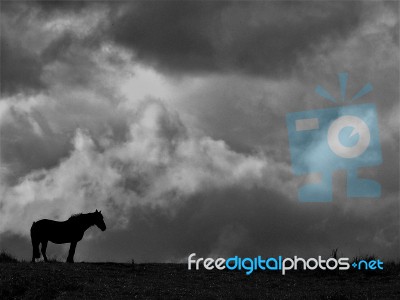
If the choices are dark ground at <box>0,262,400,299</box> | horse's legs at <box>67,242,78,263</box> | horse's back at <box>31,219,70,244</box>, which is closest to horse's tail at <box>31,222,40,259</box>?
horse's back at <box>31,219,70,244</box>

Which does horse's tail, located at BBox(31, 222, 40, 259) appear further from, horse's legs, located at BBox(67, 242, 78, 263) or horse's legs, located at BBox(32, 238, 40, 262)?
horse's legs, located at BBox(67, 242, 78, 263)

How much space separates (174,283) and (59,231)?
10.2 meters

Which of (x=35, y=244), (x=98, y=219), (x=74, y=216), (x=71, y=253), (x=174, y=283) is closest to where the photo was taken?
(x=174, y=283)

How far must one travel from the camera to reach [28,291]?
27.0 metres

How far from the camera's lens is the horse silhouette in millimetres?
36500

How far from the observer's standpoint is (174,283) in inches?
1161

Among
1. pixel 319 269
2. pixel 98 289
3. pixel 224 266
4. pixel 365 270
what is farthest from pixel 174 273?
pixel 365 270

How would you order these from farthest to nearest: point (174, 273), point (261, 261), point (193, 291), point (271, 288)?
1. point (261, 261)
2. point (174, 273)
3. point (271, 288)
4. point (193, 291)

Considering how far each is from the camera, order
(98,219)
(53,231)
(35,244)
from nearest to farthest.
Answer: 1. (35,244)
2. (53,231)
3. (98,219)

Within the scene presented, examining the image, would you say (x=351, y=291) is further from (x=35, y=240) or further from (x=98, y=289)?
(x=35, y=240)

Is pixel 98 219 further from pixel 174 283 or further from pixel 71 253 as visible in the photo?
pixel 174 283

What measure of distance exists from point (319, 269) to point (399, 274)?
4096mm

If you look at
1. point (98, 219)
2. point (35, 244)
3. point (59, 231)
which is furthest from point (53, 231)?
point (98, 219)

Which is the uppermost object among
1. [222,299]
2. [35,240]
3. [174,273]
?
[35,240]
